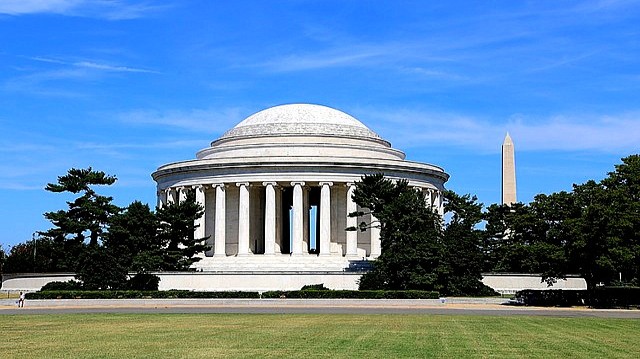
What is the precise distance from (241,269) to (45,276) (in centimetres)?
1876

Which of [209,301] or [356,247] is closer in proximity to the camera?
[209,301]

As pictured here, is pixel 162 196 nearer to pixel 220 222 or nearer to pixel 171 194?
pixel 171 194

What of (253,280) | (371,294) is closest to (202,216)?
(253,280)

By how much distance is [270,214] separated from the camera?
328ft

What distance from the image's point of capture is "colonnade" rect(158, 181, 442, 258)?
326ft

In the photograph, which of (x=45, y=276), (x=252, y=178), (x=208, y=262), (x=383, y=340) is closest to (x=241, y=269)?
(x=208, y=262)

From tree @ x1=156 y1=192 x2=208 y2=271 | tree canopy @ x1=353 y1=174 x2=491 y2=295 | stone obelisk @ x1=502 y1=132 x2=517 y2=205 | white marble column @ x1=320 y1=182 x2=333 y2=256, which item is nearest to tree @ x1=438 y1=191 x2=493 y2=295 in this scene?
tree canopy @ x1=353 y1=174 x2=491 y2=295

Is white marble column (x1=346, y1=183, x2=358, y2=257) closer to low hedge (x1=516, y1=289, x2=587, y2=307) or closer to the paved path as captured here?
the paved path

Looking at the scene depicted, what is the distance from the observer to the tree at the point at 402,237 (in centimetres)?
7475

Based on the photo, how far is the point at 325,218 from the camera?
9969 cm

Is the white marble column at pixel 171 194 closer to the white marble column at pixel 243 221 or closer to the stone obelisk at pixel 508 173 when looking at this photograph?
the white marble column at pixel 243 221

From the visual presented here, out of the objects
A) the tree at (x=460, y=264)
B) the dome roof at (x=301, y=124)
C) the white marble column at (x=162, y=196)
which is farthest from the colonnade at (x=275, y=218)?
the tree at (x=460, y=264)

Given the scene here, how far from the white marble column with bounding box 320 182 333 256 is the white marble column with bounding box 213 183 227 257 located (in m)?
10.8

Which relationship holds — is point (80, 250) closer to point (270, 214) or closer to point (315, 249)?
point (270, 214)
